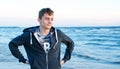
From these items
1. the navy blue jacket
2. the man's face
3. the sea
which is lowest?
the sea

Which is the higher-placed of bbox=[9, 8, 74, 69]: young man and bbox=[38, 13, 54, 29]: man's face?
bbox=[38, 13, 54, 29]: man's face

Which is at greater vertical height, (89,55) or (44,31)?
(44,31)

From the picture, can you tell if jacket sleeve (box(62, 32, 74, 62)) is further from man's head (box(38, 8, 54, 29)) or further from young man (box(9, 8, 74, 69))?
man's head (box(38, 8, 54, 29))

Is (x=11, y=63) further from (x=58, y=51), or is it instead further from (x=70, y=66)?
(x=58, y=51)

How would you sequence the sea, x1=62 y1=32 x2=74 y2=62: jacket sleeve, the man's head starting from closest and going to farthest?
the man's head → x1=62 y1=32 x2=74 y2=62: jacket sleeve → the sea

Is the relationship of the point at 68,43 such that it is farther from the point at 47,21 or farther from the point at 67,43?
the point at 47,21

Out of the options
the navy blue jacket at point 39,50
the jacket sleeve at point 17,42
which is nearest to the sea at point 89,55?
the jacket sleeve at point 17,42

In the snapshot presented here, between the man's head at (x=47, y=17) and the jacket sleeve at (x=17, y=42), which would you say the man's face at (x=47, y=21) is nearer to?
the man's head at (x=47, y=17)

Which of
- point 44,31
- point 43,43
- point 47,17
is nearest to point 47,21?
point 47,17

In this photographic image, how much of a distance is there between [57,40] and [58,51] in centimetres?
15

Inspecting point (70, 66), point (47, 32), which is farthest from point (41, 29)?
point (70, 66)

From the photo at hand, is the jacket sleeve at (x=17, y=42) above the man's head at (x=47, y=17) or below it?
below

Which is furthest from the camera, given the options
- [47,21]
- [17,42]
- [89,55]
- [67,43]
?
[89,55]

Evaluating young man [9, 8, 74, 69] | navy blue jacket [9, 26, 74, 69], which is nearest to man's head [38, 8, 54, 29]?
young man [9, 8, 74, 69]
